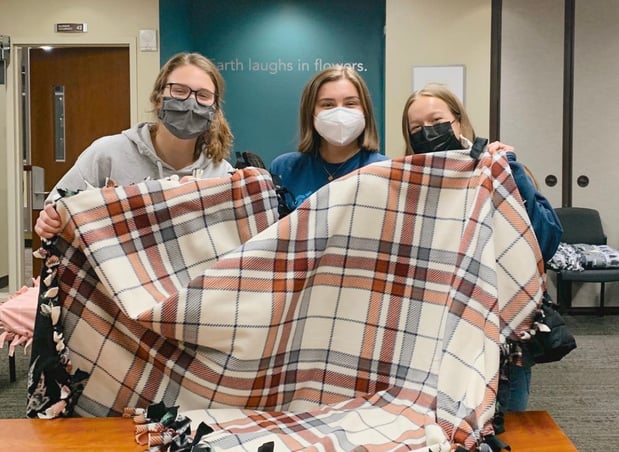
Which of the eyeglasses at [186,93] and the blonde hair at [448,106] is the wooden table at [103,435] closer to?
the blonde hair at [448,106]

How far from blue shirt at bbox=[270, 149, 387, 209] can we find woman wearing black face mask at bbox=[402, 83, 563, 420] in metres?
0.20

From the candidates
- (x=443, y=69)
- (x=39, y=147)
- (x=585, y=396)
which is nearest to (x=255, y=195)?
(x=585, y=396)

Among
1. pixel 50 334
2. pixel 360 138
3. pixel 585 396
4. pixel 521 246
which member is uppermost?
pixel 360 138

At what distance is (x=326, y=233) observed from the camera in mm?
1383

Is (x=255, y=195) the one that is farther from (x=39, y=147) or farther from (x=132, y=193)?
(x=39, y=147)

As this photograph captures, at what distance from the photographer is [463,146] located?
5.72ft

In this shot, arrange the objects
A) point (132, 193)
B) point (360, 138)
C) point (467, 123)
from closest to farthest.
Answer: point (132, 193)
point (467, 123)
point (360, 138)

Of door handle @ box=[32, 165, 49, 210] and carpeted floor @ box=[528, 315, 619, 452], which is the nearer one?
carpeted floor @ box=[528, 315, 619, 452]

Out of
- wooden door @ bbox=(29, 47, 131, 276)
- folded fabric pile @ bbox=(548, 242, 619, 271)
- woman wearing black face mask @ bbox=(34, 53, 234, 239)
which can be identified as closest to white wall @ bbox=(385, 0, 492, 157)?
folded fabric pile @ bbox=(548, 242, 619, 271)

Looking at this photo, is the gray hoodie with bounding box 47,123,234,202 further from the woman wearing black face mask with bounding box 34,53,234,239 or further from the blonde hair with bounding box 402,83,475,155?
the blonde hair with bounding box 402,83,475,155

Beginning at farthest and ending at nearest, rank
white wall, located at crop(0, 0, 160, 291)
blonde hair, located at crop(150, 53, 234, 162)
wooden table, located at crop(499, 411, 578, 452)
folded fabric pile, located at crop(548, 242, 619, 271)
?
white wall, located at crop(0, 0, 160, 291), folded fabric pile, located at crop(548, 242, 619, 271), blonde hair, located at crop(150, 53, 234, 162), wooden table, located at crop(499, 411, 578, 452)

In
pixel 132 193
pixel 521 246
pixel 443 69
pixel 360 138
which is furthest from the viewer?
pixel 443 69

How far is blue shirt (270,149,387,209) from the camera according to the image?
2.23 m

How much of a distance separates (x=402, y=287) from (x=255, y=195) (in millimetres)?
394
